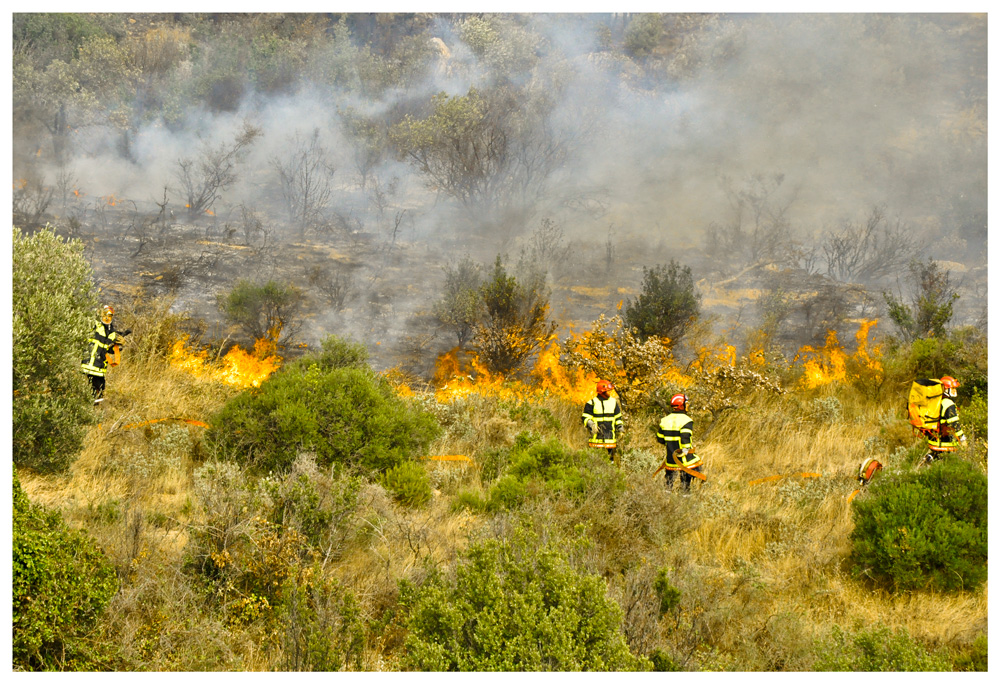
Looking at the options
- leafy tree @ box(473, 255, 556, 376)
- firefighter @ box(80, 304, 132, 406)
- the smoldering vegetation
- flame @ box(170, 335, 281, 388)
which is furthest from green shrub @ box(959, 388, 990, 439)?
firefighter @ box(80, 304, 132, 406)

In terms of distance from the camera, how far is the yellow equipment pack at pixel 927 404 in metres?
9.26

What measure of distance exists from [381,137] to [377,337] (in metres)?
5.46

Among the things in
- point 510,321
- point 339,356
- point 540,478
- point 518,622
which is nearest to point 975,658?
point 518,622

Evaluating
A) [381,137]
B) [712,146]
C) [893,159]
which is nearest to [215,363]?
[381,137]

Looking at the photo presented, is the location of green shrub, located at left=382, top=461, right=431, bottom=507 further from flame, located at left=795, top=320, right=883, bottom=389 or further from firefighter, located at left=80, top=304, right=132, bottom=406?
flame, located at left=795, top=320, right=883, bottom=389

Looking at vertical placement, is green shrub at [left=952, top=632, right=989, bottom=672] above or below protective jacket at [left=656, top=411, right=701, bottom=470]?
below

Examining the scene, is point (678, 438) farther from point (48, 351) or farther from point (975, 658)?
point (48, 351)

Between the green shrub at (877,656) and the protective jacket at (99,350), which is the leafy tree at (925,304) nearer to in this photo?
the green shrub at (877,656)

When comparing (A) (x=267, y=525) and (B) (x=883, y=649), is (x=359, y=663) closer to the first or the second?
(A) (x=267, y=525)

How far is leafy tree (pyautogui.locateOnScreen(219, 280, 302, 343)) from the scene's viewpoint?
53.7 feet

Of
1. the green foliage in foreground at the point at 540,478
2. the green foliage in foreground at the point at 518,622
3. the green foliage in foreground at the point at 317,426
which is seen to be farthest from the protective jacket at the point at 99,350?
the green foliage in foreground at the point at 518,622

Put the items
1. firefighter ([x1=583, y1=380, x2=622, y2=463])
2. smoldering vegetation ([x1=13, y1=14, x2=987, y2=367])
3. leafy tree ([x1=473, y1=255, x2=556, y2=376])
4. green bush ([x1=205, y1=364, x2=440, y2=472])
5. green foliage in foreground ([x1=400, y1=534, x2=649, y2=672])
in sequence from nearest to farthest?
green foliage in foreground ([x1=400, y1=534, x2=649, y2=672]), green bush ([x1=205, y1=364, x2=440, y2=472]), firefighter ([x1=583, y1=380, x2=622, y2=463]), leafy tree ([x1=473, y1=255, x2=556, y2=376]), smoldering vegetation ([x1=13, y1=14, x2=987, y2=367])

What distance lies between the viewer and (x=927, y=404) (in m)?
9.34

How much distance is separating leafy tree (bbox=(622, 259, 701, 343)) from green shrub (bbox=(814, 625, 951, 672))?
11.0 metres
